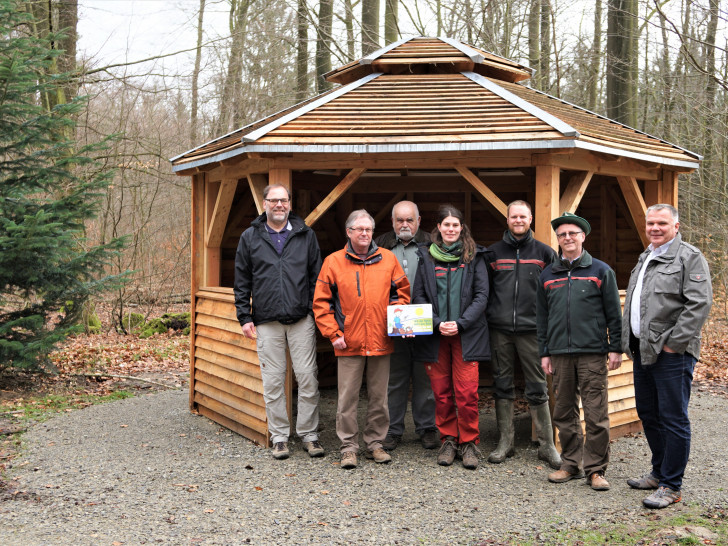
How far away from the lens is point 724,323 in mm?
13477

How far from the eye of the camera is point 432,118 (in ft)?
19.8

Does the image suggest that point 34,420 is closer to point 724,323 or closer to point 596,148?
point 596,148

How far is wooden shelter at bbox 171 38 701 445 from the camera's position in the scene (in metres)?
5.71

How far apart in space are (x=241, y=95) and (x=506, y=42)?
653cm

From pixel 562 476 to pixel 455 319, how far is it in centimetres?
142

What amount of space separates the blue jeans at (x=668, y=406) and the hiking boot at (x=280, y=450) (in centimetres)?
285

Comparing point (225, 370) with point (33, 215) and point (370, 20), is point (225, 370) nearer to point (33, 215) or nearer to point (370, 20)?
point (33, 215)

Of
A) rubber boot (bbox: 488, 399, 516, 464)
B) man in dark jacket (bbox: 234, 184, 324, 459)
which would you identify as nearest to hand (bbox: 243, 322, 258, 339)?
man in dark jacket (bbox: 234, 184, 324, 459)

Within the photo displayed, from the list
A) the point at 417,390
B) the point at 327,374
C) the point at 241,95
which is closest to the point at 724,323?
the point at 327,374

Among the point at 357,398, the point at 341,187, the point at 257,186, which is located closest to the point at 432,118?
the point at 341,187

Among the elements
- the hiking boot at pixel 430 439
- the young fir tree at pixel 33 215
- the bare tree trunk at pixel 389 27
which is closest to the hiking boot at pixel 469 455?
the hiking boot at pixel 430 439

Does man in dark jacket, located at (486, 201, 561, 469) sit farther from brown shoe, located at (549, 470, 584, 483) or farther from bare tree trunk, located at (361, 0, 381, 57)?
bare tree trunk, located at (361, 0, 381, 57)

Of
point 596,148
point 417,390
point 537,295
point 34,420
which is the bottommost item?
point 34,420

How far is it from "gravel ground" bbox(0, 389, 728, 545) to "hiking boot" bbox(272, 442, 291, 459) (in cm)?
7
